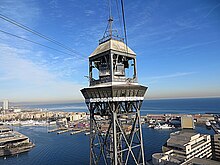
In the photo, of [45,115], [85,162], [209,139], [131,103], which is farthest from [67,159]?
[45,115]

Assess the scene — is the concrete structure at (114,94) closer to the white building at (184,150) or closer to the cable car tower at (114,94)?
the cable car tower at (114,94)

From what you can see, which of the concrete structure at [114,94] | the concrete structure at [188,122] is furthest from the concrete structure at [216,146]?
the concrete structure at [114,94]

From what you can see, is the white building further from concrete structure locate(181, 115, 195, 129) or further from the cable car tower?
concrete structure locate(181, 115, 195, 129)

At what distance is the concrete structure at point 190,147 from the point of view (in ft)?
122

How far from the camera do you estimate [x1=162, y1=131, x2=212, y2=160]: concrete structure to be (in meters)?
37.1

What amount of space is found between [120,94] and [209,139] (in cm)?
4547

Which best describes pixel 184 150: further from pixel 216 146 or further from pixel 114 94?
pixel 114 94

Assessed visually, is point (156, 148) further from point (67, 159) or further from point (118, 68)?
point (118, 68)

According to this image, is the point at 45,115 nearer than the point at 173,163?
No

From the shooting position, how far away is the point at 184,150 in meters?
36.8

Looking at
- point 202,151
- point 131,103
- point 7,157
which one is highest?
point 131,103

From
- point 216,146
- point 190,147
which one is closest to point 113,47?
point 190,147

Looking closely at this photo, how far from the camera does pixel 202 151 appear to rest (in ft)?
134

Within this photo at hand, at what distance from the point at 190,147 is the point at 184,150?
1831mm
